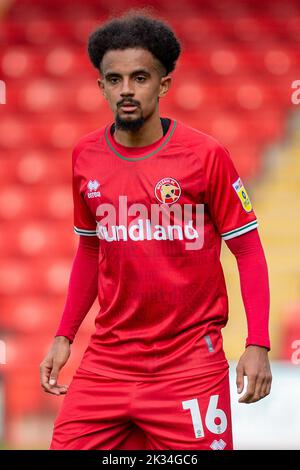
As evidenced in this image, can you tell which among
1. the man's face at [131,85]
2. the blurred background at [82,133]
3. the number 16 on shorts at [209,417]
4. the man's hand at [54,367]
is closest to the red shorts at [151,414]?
the number 16 on shorts at [209,417]

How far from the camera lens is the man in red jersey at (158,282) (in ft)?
10.0

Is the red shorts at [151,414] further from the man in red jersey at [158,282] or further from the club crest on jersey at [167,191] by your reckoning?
the club crest on jersey at [167,191]

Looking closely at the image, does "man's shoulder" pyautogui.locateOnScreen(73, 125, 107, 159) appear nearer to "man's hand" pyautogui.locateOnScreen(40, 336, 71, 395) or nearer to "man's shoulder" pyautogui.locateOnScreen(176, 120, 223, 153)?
"man's shoulder" pyautogui.locateOnScreen(176, 120, 223, 153)

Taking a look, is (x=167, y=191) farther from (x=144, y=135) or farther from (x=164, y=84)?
(x=164, y=84)

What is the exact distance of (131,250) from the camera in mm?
3105

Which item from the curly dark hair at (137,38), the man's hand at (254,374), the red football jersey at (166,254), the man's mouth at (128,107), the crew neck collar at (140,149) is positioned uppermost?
the curly dark hair at (137,38)

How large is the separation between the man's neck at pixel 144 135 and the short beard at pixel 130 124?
24mm

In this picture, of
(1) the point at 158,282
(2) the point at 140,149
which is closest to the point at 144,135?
(2) the point at 140,149

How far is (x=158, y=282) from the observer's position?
3088mm

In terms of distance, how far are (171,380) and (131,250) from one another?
406 mm

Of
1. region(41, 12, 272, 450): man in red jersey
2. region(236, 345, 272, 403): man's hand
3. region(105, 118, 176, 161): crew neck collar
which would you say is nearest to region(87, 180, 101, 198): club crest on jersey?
region(41, 12, 272, 450): man in red jersey

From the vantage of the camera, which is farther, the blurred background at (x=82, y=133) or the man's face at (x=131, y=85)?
the blurred background at (x=82, y=133)

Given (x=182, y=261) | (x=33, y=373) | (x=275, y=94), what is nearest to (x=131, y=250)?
(x=182, y=261)

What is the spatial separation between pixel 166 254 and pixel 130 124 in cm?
41
